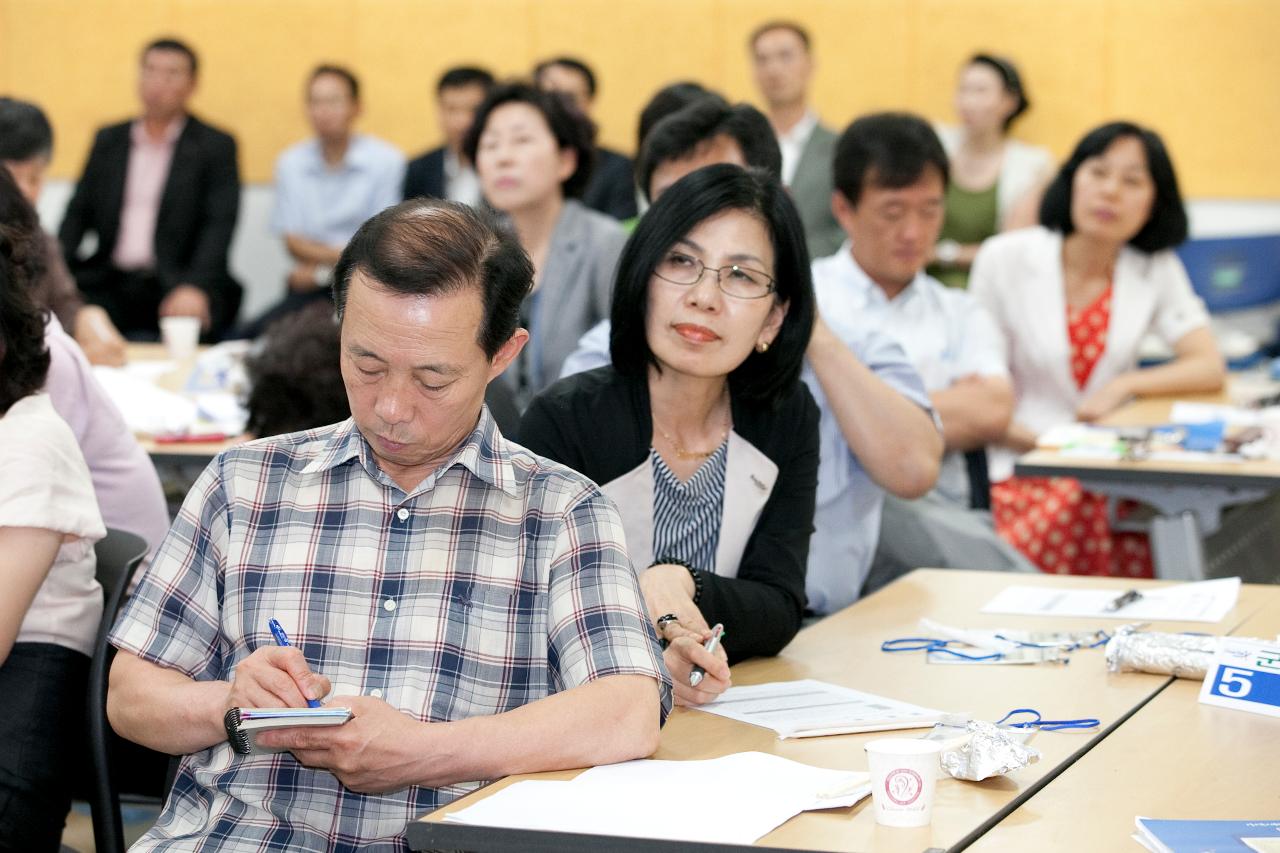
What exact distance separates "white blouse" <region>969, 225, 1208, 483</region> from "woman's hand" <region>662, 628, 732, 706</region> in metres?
2.98

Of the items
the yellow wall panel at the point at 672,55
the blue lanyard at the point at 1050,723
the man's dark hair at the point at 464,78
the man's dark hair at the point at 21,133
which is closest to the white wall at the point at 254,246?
the yellow wall panel at the point at 672,55

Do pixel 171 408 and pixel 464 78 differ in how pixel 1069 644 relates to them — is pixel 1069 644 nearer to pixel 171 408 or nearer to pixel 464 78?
pixel 171 408

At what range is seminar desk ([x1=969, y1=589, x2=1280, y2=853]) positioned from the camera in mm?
1656

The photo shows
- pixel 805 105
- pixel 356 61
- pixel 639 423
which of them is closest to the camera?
pixel 639 423

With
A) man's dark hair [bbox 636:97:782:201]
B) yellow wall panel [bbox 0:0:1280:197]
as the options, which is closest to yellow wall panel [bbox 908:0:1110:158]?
yellow wall panel [bbox 0:0:1280:197]

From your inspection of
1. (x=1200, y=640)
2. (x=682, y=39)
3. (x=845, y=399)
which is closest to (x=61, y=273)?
(x=845, y=399)

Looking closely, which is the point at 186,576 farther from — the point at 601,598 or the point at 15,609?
the point at 601,598

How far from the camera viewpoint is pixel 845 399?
3.08m

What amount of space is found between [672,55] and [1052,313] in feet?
13.1

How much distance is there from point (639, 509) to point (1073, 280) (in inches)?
111

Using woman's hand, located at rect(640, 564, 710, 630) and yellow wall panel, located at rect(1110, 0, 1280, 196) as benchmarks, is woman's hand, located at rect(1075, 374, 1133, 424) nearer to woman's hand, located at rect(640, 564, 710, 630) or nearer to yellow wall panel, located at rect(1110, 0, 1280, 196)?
woman's hand, located at rect(640, 564, 710, 630)

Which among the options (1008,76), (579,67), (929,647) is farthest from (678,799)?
(1008,76)

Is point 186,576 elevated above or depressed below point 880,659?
above

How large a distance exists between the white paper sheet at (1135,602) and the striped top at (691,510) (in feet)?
1.68
